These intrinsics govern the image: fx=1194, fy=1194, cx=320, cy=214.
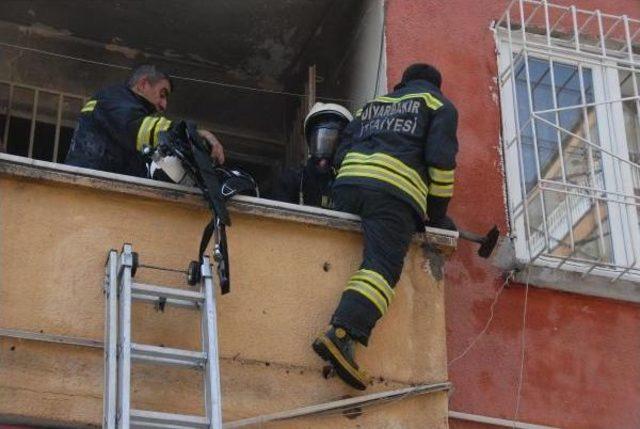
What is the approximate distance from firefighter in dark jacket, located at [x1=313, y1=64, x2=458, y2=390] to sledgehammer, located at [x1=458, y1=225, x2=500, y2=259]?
1.11 feet

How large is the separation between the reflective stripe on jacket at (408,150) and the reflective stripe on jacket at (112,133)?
109 cm

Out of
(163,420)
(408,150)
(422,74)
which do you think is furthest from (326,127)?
(163,420)

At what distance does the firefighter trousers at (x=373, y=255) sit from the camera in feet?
18.6

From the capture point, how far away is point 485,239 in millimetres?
6684

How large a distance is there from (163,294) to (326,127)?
221cm

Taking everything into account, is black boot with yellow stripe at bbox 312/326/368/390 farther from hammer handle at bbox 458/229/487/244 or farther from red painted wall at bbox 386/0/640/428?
hammer handle at bbox 458/229/487/244

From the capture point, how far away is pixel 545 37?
26.0 ft

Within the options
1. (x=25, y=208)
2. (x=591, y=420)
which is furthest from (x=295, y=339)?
(x=591, y=420)

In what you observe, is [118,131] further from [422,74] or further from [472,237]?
[472,237]

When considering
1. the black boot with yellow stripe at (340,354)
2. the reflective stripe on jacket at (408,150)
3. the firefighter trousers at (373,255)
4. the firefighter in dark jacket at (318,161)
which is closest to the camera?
the black boot with yellow stripe at (340,354)

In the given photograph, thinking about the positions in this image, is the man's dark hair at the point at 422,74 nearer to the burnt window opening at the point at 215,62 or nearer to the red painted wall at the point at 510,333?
the red painted wall at the point at 510,333

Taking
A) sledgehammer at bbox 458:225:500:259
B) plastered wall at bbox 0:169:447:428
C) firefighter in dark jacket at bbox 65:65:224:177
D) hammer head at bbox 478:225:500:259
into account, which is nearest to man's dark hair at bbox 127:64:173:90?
firefighter in dark jacket at bbox 65:65:224:177

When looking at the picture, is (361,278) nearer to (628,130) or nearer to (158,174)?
(158,174)

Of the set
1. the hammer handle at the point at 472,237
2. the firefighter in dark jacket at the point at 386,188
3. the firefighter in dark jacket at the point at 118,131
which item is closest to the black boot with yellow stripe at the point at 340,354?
the firefighter in dark jacket at the point at 386,188
